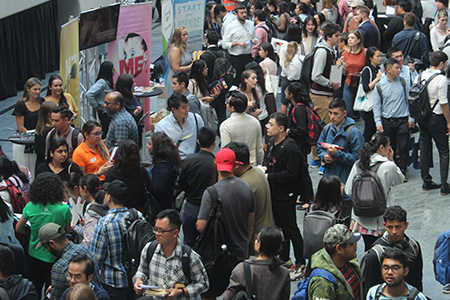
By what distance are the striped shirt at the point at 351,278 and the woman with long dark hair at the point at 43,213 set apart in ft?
8.44

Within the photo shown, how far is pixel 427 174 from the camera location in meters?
10.1

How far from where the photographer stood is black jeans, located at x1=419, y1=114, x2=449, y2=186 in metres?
9.67

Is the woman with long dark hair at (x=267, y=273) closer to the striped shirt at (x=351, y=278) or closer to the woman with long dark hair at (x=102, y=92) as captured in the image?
the striped shirt at (x=351, y=278)

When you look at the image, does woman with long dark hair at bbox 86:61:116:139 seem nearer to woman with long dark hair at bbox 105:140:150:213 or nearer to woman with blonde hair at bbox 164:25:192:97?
woman with blonde hair at bbox 164:25:192:97

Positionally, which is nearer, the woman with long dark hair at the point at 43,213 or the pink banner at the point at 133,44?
the woman with long dark hair at the point at 43,213

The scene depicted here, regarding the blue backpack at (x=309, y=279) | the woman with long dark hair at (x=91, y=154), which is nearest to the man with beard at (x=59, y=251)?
the blue backpack at (x=309, y=279)

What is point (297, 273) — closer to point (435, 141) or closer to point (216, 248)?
point (216, 248)

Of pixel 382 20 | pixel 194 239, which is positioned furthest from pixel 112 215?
pixel 382 20

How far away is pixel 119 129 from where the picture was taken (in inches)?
353

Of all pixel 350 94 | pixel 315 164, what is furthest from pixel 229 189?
pixel 350 94

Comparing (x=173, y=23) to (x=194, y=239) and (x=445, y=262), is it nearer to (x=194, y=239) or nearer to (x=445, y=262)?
(x=194, y=239)

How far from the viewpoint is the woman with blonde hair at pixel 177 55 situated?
12117 millimetres

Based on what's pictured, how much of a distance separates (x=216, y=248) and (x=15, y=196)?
2153 millimetres

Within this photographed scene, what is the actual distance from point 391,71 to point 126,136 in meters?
3.80
